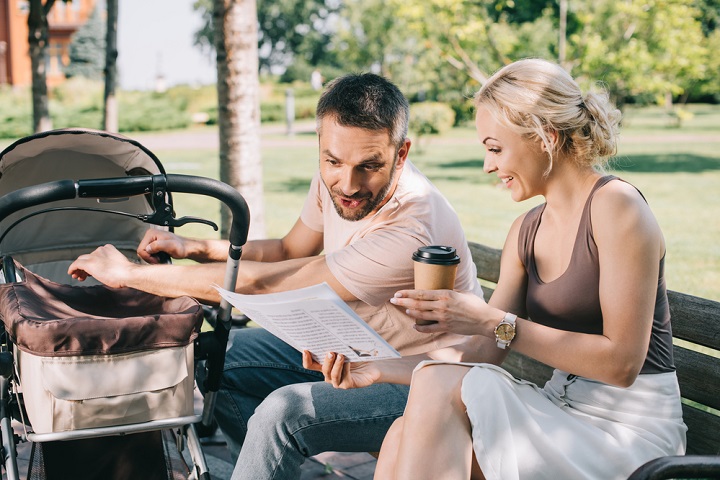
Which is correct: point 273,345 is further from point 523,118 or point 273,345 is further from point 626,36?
point 626,36

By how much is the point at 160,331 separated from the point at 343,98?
889mm

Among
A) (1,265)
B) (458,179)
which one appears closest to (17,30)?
(458,179)

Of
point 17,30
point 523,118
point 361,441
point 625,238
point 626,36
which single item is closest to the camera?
point 625,238

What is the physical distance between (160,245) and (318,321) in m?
1.11

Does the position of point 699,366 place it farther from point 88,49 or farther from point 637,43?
point 88,49

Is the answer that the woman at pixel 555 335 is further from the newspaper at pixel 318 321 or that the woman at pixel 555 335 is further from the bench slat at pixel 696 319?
the bench slat at pixel 696 319

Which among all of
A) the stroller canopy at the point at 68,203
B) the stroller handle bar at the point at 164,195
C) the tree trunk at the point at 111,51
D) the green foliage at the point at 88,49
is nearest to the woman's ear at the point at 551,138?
the stroller handle bar at the point at 164,195

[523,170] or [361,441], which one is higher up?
[523,170]

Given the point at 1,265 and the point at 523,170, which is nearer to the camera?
the point at 523,170

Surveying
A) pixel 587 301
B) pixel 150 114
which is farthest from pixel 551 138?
pixel 150 114

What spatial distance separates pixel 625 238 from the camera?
212 cm

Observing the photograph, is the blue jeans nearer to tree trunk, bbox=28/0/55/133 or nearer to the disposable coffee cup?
the disposable coffee cup

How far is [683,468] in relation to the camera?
172 cm

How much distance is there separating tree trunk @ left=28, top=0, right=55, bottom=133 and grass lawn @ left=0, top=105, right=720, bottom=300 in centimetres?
204
